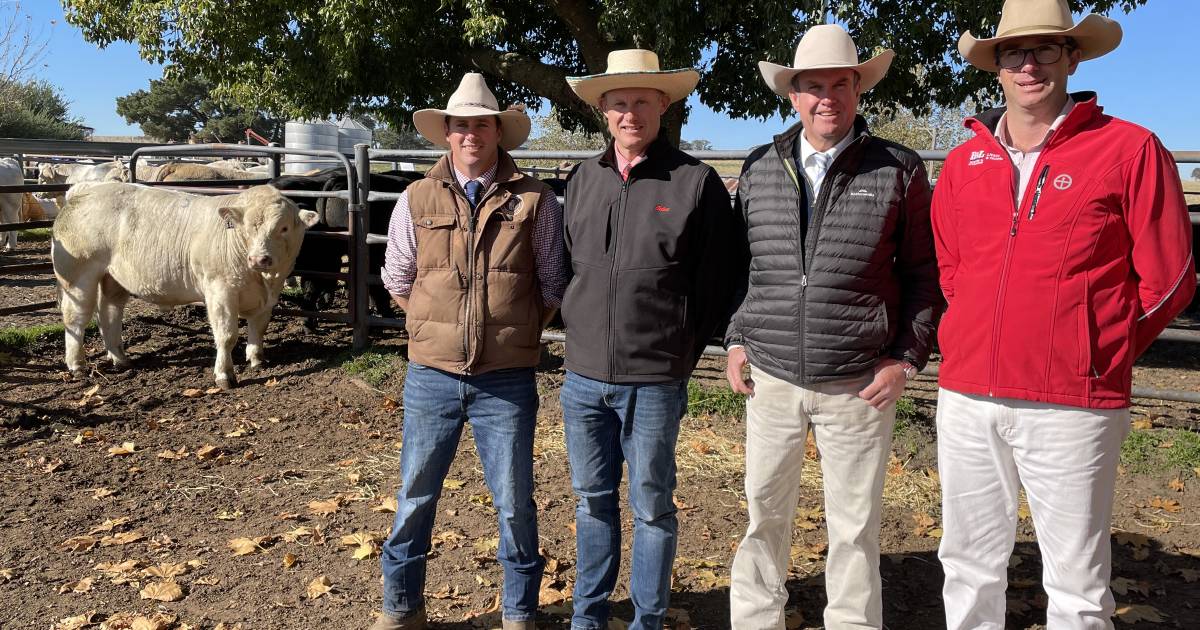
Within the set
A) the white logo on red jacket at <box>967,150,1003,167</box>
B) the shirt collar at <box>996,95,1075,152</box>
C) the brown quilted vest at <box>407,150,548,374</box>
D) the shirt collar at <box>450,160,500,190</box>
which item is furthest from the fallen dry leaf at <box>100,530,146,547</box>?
the shirt collar at <box>996,95,1075,152</box>

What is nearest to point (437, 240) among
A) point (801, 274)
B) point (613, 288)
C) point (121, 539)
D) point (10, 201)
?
point (613, 288)

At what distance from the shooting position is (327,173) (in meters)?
11.4

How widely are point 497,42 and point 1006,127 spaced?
11985mm

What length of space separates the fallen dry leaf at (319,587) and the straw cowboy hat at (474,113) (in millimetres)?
1931

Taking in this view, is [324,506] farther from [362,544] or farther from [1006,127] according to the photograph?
[1006,127]

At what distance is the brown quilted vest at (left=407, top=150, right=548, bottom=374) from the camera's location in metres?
3.11

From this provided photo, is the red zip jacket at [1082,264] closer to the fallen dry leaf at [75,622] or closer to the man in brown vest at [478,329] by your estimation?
the man in brown vest at [478,329]

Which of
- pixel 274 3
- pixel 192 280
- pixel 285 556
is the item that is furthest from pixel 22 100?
pixel 285 556

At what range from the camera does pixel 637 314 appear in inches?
113

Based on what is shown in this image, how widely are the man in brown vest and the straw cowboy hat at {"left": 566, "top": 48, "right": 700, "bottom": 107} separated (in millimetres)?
378

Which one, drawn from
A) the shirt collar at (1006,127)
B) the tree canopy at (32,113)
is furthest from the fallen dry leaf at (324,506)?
the tree canopy at (32,113)

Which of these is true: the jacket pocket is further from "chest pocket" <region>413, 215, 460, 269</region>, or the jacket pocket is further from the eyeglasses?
"chest pocket" <region>413, 215, 460, 269</region>

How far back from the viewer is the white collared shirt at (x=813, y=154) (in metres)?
2.86

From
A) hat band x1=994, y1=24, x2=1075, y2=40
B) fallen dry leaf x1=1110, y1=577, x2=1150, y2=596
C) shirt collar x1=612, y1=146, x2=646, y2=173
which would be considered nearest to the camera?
hat band x1=994, y1=24, x2=1075, y2=40
